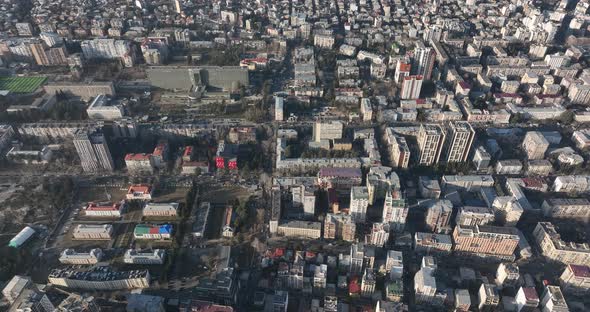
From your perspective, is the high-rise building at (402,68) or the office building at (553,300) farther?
the high-rise building at (402,68)

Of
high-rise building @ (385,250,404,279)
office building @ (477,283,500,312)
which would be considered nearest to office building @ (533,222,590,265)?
office building @ (477,283,500,312)

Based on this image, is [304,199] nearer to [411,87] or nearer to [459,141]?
[459,141]

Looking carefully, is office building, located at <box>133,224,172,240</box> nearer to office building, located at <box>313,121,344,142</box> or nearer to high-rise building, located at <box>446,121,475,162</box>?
office building, located at <box>313,121,344,142</box>

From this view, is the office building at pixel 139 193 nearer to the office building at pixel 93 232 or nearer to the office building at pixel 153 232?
the office building at pixel 93 232

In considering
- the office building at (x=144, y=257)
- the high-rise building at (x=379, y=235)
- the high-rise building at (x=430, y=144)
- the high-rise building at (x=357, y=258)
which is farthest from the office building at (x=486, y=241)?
the office building at (x=144, y=257)

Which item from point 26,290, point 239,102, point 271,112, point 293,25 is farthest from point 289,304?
point 293,25

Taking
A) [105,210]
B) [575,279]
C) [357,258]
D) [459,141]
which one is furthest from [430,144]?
[105,210]
